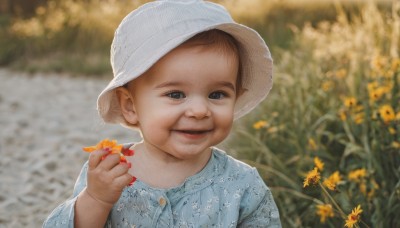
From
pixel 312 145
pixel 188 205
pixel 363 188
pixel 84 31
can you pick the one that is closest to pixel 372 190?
pixel 363 188

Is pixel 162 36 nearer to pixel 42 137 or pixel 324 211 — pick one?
pixel 324 211

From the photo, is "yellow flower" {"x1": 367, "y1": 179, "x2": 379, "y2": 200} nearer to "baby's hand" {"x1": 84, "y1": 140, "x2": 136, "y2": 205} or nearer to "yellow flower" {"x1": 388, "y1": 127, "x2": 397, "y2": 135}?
"yellow flower" {"x1": 388, "y1": 127, "x2": 397, "y2": 135}

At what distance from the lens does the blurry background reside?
280 cm

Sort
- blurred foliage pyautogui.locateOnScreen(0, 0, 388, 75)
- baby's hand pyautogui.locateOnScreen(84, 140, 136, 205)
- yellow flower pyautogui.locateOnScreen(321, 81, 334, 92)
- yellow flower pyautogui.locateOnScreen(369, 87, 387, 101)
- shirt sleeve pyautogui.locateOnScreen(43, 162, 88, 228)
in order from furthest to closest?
blurred foliage pyautogui.locateOnScreen(0, 0, 388, 75)
yellow flower pyautogui.locateOnScreen(321, 81, 334, 92)
yellow flower pyautogui.locateOnScreen(369, 87, 387, 101)
shirt sleeve pyautogui.locateOnScreen(43, 162, 88, 228)
baby's hand pyautogui.locateOnScreen(84, 140, 136, 205)

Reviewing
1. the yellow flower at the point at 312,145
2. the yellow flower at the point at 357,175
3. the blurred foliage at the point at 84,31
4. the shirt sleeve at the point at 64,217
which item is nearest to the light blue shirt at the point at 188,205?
the shirt sleeve at the point at 64,217

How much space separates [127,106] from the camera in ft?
6.94

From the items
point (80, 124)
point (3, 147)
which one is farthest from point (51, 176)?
point (80, 124)

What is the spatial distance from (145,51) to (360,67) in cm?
242

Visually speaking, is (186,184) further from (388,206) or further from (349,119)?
(349,119)

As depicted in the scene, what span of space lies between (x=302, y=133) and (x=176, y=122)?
174cm

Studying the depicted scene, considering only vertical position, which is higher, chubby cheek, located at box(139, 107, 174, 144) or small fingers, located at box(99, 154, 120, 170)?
chubby cheek, located at box(139, 107, 174, 144)

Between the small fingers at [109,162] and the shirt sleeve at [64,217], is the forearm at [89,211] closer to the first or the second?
the shirt sleeve at [64,217]

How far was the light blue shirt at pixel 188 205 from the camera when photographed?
2012mm

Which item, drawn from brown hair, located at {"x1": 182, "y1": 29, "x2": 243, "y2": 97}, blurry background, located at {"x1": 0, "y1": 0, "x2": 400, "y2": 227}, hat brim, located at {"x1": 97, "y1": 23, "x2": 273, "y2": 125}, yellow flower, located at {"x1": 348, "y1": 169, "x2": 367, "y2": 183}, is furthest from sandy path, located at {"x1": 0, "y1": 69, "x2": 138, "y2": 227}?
yellow flower, located at {"x1": 348, "y1": 169, "x2": 367, "y2": 183}
